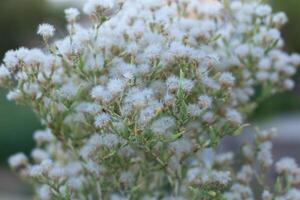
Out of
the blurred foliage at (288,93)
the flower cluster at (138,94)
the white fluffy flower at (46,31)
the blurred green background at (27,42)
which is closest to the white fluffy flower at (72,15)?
the flower cluster at (138,94)

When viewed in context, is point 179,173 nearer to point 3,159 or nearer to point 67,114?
point 67,114

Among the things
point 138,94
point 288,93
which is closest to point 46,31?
point 138,94

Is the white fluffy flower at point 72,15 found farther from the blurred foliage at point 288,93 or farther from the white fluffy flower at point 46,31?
the blurred foliage at point 288,93

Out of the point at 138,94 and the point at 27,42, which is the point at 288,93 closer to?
the point at 27,42

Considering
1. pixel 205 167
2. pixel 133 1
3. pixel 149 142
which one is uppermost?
pixel 133 1

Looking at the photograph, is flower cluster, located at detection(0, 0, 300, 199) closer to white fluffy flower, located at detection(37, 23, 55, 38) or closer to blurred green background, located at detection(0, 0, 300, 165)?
white fluffy flower, located at detection(37, 23, 55, 38)

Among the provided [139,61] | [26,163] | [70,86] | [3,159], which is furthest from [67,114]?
[3,159]
